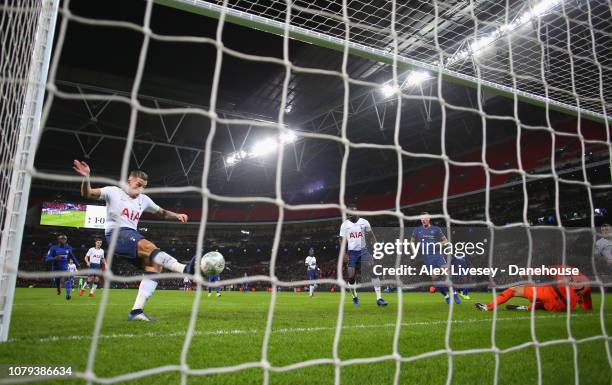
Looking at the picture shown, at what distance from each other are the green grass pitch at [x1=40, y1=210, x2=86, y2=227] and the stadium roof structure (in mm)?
3166

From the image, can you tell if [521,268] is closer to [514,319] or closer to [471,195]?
[471,195]

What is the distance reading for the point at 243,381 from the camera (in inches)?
82.8

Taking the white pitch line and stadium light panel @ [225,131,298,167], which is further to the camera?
stadium light panel @ [225,131,298,167]

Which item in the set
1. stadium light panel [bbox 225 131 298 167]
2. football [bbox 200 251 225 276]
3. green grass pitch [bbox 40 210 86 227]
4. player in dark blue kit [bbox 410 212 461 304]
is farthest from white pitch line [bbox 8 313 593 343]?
green grass pitch [bbox 40 210 86 227]

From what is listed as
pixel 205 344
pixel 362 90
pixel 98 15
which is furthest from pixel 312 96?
pixel 205 344

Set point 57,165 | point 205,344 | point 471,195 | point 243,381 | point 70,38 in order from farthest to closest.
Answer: point 57,165 < point 471,195 < point 70,38 < point 205,344 < point 243,381

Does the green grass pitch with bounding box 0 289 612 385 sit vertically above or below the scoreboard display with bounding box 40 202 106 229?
below

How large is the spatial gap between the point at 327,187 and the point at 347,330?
2384 centimetres

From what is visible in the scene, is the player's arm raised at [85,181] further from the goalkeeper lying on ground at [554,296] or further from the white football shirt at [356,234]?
the goalkeeper lying on ground at [554,296]

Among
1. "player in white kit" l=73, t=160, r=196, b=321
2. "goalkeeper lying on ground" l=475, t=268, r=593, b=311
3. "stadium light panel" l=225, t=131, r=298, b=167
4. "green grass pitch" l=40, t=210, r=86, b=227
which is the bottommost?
"goalkeeper lying on ground" l=475, t=268, r=593, b=311

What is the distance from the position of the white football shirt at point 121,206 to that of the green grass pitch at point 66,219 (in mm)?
19754

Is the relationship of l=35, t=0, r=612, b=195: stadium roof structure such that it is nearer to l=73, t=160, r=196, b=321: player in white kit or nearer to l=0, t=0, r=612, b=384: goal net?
l=0, t=0, r=612, b=384: goal net

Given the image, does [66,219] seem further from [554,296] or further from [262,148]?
[554,296]

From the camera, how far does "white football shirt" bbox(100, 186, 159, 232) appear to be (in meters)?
4.10
